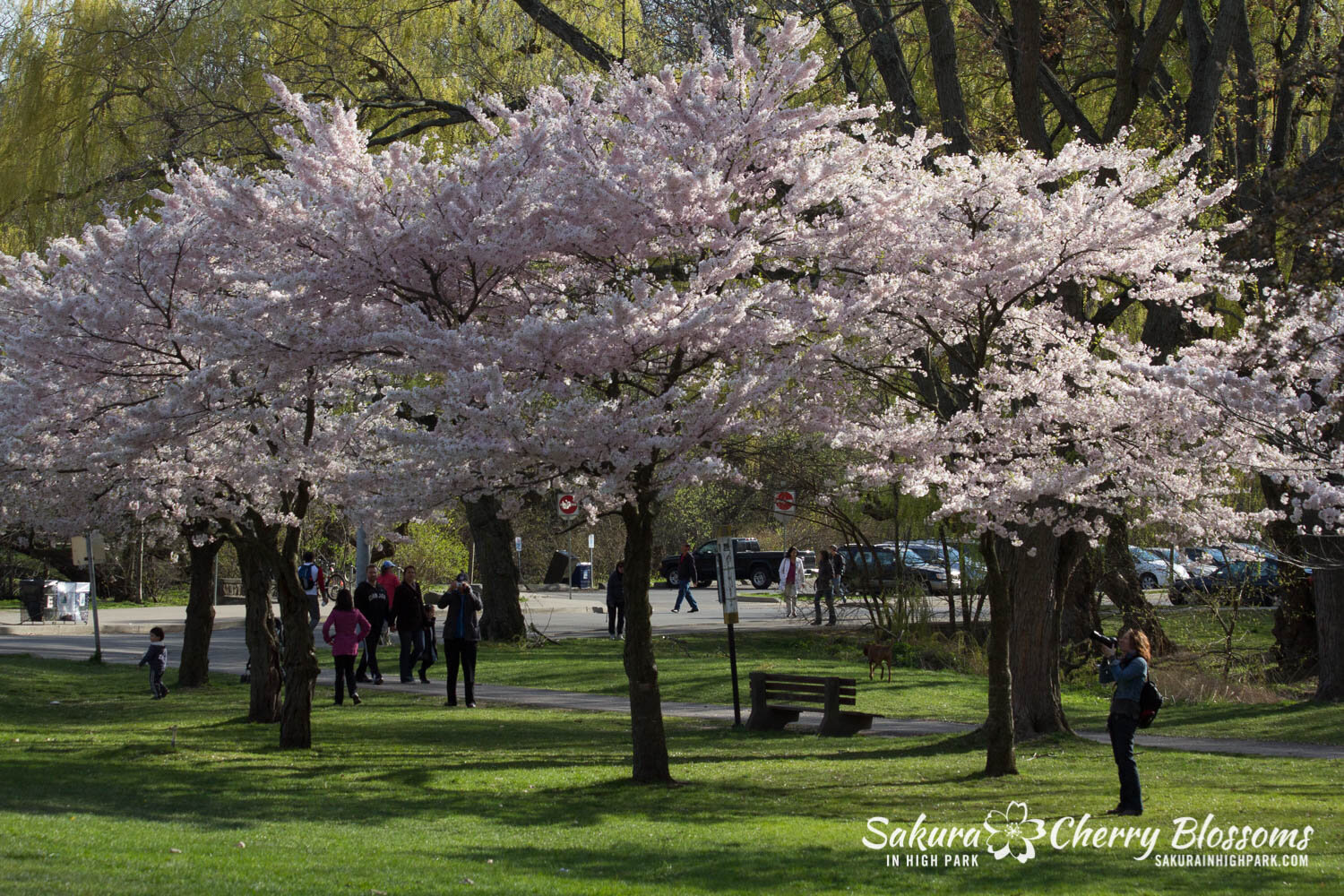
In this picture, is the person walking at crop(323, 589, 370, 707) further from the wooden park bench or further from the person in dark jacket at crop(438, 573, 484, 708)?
the wooden park bench

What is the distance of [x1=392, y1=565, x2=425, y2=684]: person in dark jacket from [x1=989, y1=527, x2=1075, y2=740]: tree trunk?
8.89 m

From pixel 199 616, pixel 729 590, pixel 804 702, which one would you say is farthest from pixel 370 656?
pixel 804 702

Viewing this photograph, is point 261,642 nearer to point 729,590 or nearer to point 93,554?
point 729,590

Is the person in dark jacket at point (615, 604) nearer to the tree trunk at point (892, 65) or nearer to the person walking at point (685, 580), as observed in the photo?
the person walking at point (685, 580)

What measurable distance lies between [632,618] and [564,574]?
116 ft

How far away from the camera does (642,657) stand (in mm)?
11227

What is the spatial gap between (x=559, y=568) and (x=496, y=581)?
63.9ft

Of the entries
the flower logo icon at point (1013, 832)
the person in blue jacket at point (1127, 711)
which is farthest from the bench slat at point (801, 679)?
the person in blue jacket at point (1127, 711)

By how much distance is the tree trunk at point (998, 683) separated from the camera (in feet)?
39.3

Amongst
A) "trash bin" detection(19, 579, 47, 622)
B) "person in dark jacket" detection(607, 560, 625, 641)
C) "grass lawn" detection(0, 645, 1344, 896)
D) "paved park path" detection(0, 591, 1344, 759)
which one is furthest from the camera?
"trash bin" detection(19, 579, 47, 622)

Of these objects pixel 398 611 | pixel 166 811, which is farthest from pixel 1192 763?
pixel 398 611

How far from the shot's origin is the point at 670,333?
9.95 metres

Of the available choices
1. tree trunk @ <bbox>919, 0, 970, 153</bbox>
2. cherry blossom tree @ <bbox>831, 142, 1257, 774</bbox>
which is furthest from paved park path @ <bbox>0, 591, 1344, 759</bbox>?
tree trunk @ <bbox>919, 0, 970, 153</bbox>

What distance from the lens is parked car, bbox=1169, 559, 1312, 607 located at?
72.3 ft
